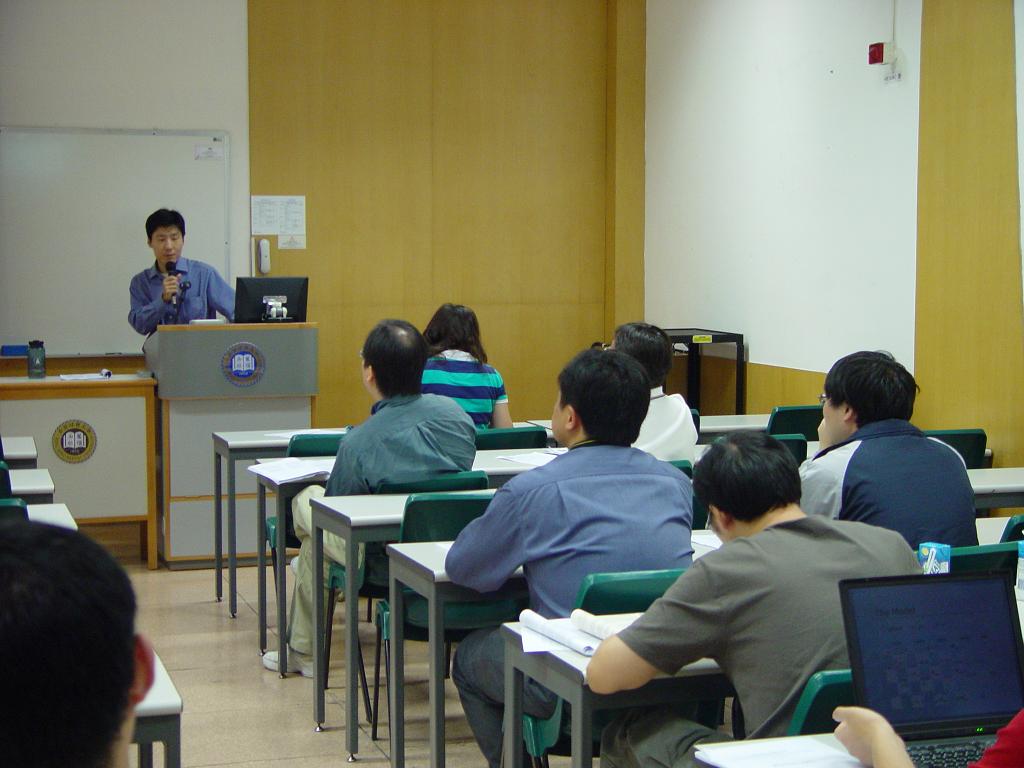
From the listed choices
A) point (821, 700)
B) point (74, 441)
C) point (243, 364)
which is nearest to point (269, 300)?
point (243, 364)

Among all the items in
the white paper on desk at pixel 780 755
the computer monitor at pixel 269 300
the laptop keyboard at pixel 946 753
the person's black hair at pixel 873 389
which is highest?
the computer monitor at pixel 269 300

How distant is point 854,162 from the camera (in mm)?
6695

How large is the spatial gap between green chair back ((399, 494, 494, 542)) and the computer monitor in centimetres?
308

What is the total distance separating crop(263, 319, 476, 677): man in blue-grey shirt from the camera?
4113 millimetres

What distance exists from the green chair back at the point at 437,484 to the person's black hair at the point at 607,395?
112 centimetres

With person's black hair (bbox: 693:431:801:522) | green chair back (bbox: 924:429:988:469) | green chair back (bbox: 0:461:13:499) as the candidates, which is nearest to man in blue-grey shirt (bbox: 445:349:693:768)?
person's black hair (bbox: 693:431:801:522)

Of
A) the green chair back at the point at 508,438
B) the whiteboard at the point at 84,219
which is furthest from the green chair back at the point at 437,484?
the whiteboard at the point at 84,219

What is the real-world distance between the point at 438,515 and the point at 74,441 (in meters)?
3.35

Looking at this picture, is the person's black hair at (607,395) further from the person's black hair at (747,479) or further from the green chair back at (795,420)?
the green chair back at (795,420)

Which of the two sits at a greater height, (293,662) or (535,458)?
(535,458)

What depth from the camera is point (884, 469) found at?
11.0 ft

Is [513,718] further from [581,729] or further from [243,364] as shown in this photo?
[243,364]

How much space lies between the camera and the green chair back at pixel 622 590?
Answer: 2.62 meters

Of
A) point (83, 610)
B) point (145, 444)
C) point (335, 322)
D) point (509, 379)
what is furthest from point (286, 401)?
point (83, 610)
